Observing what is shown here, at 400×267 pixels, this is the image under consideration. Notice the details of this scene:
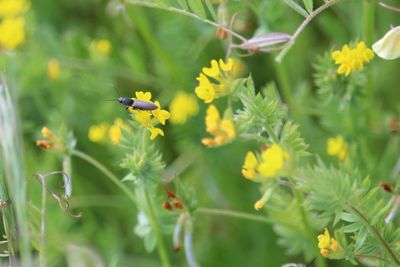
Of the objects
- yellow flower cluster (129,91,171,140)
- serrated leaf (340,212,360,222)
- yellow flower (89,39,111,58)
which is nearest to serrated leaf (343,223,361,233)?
serrated leaf (340,212,360,222)

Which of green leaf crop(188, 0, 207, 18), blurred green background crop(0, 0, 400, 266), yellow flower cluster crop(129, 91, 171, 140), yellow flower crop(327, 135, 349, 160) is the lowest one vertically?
blurred green background crop(0, 0, 400, 266)

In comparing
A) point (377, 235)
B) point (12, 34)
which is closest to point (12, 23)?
point (12, 34)

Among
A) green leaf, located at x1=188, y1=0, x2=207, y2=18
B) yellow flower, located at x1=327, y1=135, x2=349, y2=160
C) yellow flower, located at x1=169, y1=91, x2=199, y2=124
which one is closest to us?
green leaf, located at x1=188, y1=0, x2=207, y2=18

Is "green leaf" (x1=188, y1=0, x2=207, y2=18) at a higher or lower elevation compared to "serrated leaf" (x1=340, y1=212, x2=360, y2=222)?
higher

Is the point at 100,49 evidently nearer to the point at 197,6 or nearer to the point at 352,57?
the point at 197,6

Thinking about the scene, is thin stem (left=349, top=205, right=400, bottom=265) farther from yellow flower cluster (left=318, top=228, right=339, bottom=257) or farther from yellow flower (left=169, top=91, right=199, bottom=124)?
yellow flower (left=169, top=91, right=199, bottom=124)

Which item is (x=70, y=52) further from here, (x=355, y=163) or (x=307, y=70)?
(x=355, y=163)

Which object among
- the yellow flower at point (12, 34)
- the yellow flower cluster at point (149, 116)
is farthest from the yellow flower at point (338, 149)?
the yellow flower at point (12, 34)
